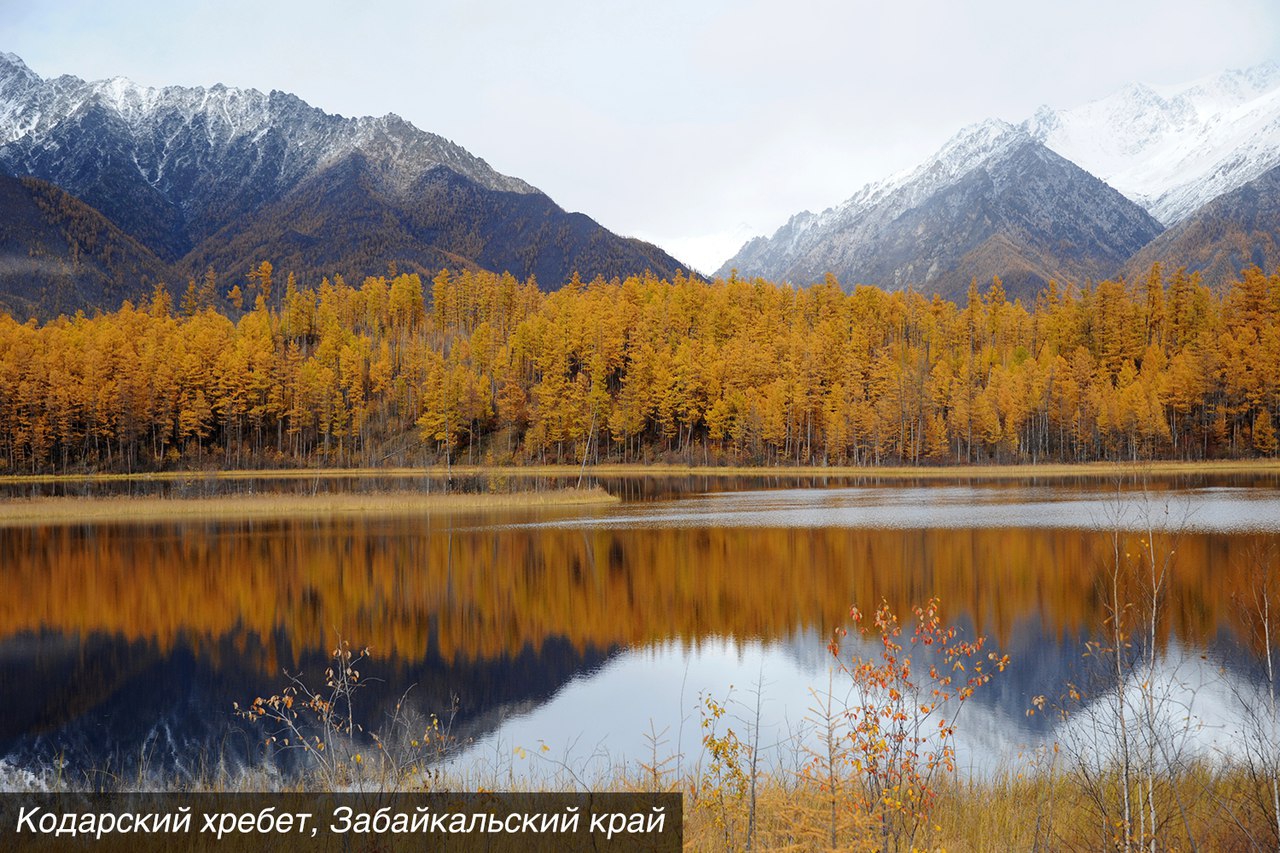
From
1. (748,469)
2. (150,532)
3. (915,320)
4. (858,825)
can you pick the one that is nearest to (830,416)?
(748,469)

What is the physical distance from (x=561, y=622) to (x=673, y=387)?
80.5 metres

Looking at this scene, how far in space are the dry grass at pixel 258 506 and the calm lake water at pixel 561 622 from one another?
8248 millimetres

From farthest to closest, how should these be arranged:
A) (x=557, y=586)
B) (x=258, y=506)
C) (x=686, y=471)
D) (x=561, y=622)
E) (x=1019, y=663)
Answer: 1. (x=686, y=471)
2. (x=258, y=506)
3. (x=557, y=586)
4. (x=561, y=622)
5. (x=1019, y=663)

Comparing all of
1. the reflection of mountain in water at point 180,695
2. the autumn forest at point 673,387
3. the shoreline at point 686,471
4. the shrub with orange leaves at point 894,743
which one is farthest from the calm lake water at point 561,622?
the autumn forest at point 673,387

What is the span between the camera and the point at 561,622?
22.6 meters

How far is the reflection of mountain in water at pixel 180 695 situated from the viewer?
43.8 ft

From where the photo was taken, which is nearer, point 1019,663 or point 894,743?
point 894,743

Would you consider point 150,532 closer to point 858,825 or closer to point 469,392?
point 858,825

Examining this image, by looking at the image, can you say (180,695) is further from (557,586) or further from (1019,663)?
(1019,663)

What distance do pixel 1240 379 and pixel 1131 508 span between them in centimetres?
6239

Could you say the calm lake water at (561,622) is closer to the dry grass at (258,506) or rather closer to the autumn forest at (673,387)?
the dry grass at (258,506)

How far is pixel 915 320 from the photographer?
12588 cm

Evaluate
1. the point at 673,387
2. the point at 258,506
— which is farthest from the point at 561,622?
the point at 673,387
